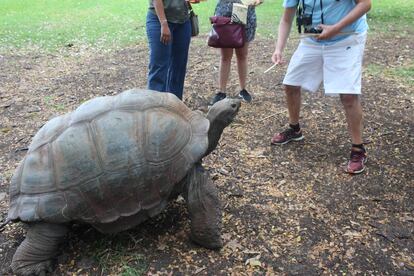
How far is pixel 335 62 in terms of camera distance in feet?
12.2

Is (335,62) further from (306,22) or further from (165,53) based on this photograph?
(165,53)

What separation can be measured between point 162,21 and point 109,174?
211 cm

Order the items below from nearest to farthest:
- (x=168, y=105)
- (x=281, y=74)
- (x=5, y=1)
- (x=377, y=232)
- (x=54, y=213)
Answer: (x=54, y=213), (x=168, y=105), (x=377, y=232), (x=281, y=74), (x=5, y=1)

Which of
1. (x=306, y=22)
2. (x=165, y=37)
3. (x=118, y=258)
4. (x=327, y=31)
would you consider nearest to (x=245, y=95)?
(x=165, y=37)

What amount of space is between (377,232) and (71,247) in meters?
2.23

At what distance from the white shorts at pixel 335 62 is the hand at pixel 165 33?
1.30 metres

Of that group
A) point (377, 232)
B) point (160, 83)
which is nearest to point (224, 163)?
point (160, 83)

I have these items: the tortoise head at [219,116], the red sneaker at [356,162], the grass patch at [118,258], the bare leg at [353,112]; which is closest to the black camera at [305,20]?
the bare leg at [353,112]

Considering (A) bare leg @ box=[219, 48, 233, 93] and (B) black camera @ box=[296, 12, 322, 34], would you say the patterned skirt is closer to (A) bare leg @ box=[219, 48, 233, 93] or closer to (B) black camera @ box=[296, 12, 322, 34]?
(A) bare leg @ box=[219, 48, 233, 93]

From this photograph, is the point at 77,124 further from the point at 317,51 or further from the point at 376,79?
the point at 376,79

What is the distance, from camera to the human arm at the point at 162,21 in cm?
426

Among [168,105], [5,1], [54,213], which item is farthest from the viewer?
[5,1]

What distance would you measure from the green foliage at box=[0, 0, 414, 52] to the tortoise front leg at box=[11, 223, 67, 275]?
6.47 meters

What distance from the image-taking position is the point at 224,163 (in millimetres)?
4184
